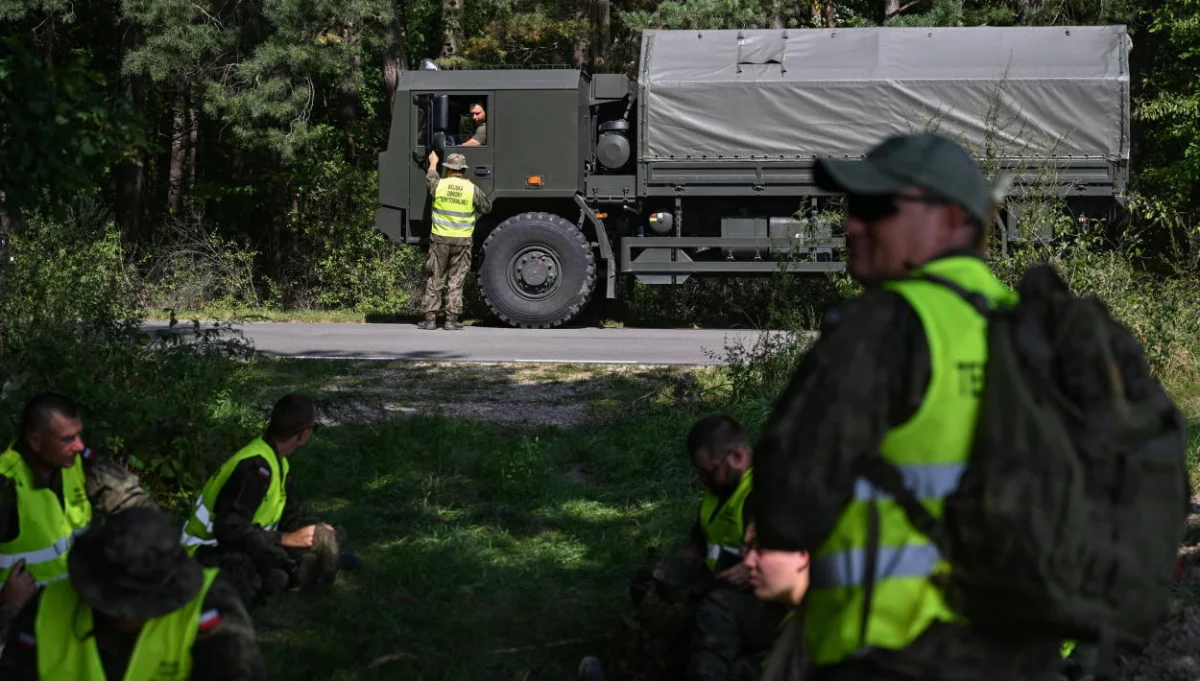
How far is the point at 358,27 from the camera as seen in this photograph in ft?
70.0

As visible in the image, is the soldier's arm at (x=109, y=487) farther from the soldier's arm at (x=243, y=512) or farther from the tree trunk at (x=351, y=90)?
the tree trunk at (x=351, y=90)

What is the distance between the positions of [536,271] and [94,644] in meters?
12.8

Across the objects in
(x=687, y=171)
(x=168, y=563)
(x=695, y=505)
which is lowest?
(x=695, y=505)

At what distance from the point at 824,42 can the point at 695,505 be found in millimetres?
10369

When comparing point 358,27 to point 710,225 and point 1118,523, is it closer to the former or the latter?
point 710,225

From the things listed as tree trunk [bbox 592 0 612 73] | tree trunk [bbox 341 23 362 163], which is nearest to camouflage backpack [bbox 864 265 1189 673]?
tree trunk [bbox 341 23 362 163]

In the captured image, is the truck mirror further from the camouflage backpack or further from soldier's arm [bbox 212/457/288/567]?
the camouflage backpack

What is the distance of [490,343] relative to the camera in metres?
13.7

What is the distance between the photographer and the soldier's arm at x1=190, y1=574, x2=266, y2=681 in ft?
10.7

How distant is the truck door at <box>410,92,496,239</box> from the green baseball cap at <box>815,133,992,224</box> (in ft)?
45.4

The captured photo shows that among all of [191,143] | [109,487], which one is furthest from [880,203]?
[191,143]

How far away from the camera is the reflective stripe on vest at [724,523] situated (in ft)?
15.0

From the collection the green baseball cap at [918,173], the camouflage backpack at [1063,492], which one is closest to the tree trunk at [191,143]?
the green baseball cap at [918,173]

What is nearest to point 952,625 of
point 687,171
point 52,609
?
point 52,609
